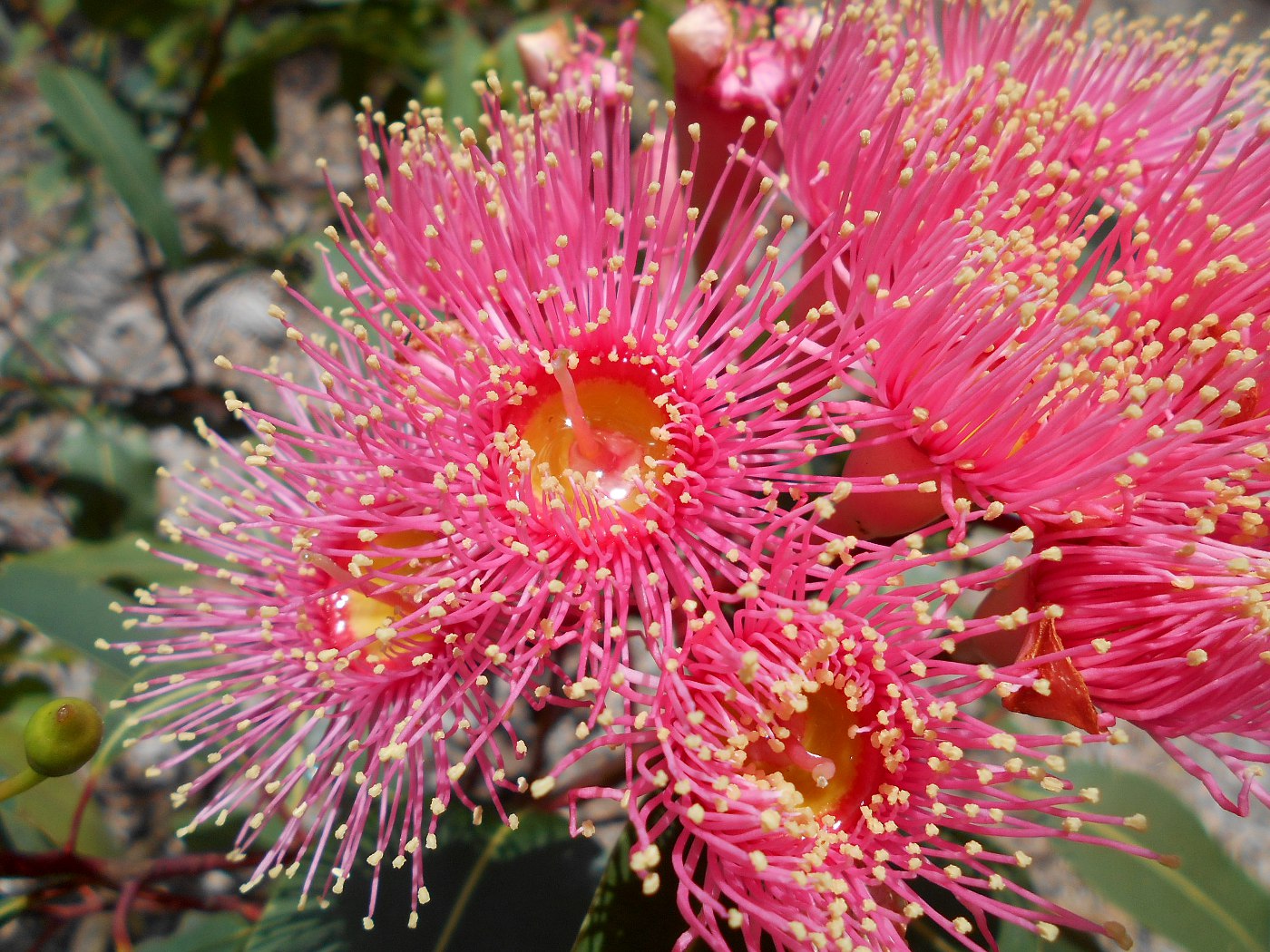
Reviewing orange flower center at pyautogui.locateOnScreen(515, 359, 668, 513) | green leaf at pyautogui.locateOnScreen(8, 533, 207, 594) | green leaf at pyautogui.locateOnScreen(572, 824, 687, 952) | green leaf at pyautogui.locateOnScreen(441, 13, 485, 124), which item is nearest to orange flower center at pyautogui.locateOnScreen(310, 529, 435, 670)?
orange flower center at pyautogui.locateOnScreen(515, 359, 668, 513)

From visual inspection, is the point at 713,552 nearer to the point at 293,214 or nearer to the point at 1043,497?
the point at 1043,497

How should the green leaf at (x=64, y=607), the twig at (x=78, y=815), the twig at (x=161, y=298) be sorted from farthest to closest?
the twig at (x=161, y=298) < the green leaf at (x=64, y=607) < the twig at (x=78, y=815)

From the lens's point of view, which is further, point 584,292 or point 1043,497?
point 584,292


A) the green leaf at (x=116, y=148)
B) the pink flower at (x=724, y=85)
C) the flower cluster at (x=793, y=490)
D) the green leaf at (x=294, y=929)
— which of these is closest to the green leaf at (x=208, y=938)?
the green leaf at (x=294, y=929)

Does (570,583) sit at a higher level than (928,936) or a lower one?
higher

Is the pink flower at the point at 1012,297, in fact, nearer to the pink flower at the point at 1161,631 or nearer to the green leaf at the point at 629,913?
the pink flower at the point at 1161,631

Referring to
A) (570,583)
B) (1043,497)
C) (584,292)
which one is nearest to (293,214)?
(584,292)
